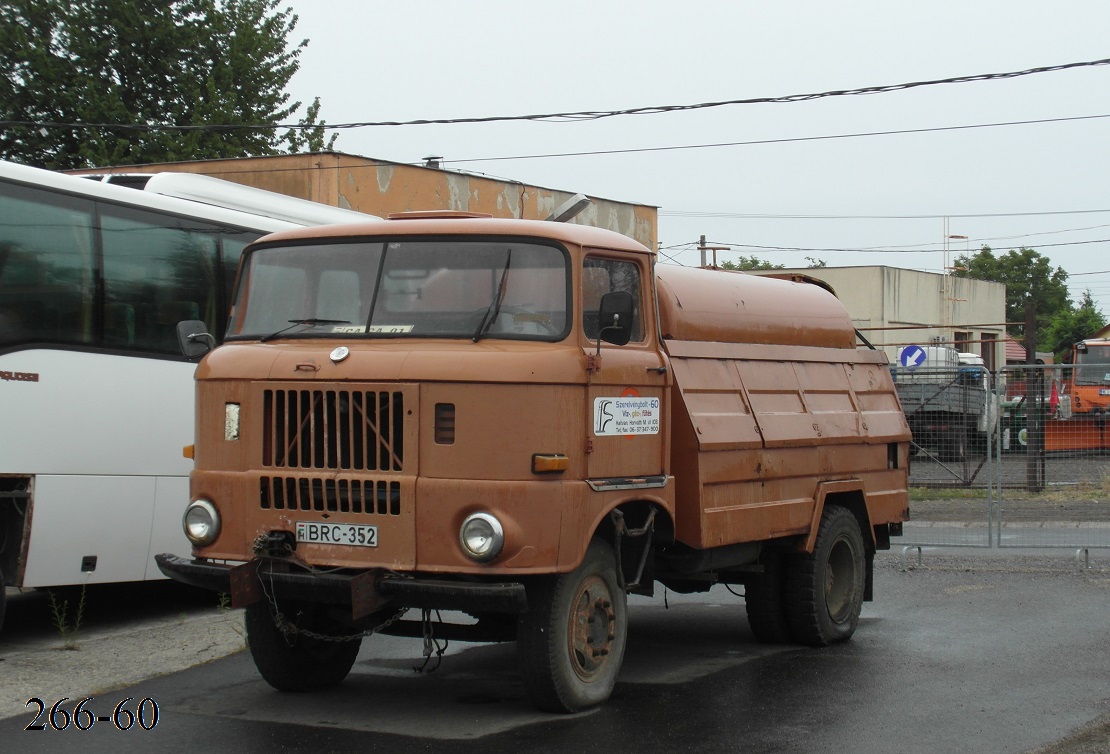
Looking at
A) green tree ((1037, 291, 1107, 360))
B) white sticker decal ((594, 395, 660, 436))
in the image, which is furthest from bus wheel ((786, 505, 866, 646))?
green tree ((1037, 291, 1107, 360))

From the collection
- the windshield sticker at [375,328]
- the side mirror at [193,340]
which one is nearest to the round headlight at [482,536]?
the windshield sticker at [375,328]

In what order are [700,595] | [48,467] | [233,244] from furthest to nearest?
[700,595] < [233,244] < [48,467]

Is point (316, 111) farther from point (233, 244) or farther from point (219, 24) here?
point (233, 244)

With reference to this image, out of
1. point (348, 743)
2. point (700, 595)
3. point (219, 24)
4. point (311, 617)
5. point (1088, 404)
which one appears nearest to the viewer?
point (348, 743)

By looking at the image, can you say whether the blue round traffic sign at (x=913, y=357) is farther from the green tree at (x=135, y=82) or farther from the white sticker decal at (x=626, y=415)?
the white sticker decal at (x=626, y=415)

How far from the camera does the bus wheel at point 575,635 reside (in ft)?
23.1

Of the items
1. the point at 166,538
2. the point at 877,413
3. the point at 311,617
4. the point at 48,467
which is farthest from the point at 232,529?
the point at 877,413

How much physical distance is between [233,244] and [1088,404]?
457 inches

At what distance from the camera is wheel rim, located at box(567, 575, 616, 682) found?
7270mm

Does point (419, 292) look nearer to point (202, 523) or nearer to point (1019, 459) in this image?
point (202, 523)

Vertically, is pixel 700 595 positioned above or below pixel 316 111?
below

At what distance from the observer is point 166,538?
34.7 ft

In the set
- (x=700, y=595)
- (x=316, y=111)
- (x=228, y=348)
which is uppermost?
(x=316, y=111)

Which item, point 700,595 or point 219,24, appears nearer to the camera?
point 700,595
